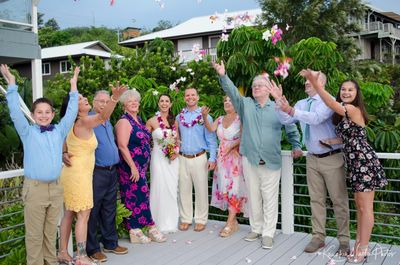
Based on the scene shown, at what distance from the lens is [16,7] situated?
7754mm

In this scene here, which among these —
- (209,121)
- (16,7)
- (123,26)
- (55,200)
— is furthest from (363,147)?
(123,26)

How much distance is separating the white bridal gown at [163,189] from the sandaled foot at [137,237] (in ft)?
1.11

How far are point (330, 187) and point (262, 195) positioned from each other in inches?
29.8

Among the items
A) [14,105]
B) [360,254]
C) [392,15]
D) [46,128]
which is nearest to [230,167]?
[360,254]

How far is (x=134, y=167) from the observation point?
169 inches

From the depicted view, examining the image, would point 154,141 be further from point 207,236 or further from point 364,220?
point 364,220

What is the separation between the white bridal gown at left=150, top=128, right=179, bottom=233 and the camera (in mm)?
4793

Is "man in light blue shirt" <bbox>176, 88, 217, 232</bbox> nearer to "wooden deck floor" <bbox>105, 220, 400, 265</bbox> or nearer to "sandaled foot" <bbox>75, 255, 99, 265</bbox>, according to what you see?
"wooden deck floor" <bbox>105, 220, 400, 265</bbox>

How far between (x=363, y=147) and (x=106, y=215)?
2358mm

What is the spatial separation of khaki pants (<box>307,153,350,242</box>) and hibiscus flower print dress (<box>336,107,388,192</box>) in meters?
0.23

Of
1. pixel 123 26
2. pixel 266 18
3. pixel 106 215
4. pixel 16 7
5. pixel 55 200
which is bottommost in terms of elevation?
pixel 106 215

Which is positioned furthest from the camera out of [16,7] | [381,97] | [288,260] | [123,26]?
[123,26]

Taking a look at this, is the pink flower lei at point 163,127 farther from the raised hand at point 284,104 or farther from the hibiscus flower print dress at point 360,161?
the hibiscus flower print dress at point 360,161

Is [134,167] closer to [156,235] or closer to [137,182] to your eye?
[137,182]
